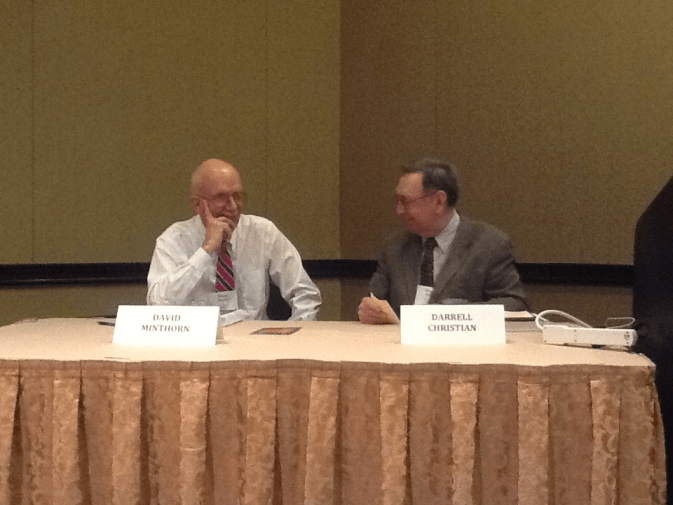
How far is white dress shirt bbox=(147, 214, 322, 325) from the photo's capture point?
113 inches

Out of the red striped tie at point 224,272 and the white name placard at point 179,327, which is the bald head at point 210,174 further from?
the white name placard at point 179,327

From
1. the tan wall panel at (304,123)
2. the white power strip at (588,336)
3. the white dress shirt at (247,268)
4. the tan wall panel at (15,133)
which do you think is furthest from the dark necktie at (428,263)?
the tan wall panel at (15,133)

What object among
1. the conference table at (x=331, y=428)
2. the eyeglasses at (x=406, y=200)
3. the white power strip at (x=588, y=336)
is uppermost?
the eyeglasses at (x=406, y=200)

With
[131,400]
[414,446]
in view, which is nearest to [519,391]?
[414,446]

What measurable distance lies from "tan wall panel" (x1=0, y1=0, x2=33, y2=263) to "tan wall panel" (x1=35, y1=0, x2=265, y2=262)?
6cm

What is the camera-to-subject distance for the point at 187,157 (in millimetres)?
4234

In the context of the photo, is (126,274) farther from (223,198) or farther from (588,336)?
(588,336)

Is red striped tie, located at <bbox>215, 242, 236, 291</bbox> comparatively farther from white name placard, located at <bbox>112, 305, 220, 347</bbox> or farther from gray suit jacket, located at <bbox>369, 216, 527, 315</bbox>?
white name placard, located at <bbox>112, 305, 220, 347</bbox>

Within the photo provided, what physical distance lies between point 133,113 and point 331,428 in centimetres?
301

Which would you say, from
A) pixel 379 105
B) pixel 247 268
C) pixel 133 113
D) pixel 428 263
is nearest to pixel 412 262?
pixel 428 263

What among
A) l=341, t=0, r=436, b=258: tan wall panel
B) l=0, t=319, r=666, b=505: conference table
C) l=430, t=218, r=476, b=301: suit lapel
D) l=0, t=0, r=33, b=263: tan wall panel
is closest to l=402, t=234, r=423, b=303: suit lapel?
l=430, t=218, r=476, b=301: suit lapel

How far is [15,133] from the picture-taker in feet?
12.7

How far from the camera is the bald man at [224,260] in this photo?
2.75m

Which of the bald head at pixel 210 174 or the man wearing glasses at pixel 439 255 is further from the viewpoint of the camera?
the bald head at pixel 210 174
